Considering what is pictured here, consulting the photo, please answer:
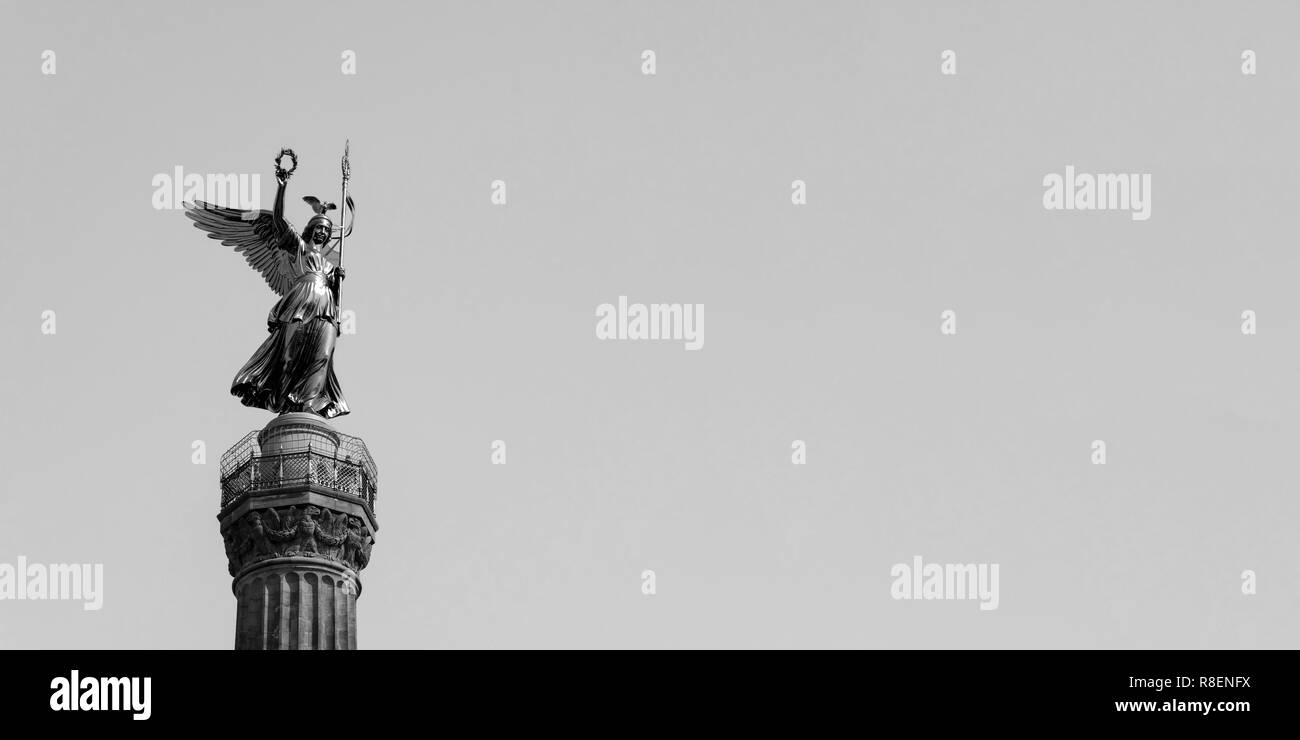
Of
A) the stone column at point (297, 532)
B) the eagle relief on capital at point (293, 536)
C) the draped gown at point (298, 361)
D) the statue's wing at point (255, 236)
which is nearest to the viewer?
the stone column at point (297, 532)

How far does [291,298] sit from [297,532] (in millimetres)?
6112

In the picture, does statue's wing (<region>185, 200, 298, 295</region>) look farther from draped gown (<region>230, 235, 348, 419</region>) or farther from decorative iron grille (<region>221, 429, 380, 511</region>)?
decorative iron grille (<region>221, 429, 380, 511</region>)

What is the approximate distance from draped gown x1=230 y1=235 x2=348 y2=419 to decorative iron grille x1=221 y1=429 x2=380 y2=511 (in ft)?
3.31

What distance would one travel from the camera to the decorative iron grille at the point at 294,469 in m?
48.6

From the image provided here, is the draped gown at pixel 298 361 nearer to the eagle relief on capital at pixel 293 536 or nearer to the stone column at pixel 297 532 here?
the stone column at pixel 297 532

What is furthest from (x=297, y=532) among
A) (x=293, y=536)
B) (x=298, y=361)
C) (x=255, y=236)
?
(x=255, y=236)

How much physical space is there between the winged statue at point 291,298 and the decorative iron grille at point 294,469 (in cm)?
115

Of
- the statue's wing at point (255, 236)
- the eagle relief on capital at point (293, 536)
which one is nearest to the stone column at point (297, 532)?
the eagle relief on capital at point (293, 536)

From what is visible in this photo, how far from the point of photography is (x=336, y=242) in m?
53.0

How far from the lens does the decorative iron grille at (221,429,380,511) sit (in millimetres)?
48625

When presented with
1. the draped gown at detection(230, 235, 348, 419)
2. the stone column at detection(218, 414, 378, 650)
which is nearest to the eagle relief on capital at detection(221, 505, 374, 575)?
the stone column at detection(218, 414, 378, 650)
